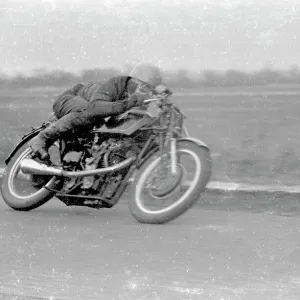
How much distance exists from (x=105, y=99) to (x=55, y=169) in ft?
2.56

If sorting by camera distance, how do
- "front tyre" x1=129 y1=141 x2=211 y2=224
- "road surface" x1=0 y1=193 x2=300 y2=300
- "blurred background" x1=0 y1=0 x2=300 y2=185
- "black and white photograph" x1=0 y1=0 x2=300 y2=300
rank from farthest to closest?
"blurred background" x1=0 y1=0 x2=300 y2=185 < "front tyre" x1=129 y1=141 x2=211 y2=224 < "black and white photograph" x1=0 y1=0 x2=300 y2=300 < "road surface" x1=0 y1=193 x2=300 y2=300

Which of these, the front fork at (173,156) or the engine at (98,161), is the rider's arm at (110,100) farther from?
the front fork at (173,156)

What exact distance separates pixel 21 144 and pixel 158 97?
61.7 inches

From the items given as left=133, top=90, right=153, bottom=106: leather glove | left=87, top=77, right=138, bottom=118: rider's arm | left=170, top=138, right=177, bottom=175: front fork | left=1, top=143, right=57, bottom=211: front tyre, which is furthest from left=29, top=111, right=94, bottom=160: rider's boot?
left=170, top=138, right=177, bottom=175: front fork

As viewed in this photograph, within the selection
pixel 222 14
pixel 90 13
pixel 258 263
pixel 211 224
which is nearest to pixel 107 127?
pixel 211 224

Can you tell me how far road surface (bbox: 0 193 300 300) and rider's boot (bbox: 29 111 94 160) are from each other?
0.53m

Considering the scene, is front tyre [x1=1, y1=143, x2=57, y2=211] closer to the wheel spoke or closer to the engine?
the engine

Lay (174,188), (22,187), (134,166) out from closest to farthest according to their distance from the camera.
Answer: (174,188) → (134,166) → (22,187)

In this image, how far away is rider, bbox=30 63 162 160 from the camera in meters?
7.39

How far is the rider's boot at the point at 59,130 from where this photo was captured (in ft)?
24.8

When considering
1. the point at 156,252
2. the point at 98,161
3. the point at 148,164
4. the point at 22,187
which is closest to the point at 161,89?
the point at 148,164

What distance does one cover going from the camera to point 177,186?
7.24 meters

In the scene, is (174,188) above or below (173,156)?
below

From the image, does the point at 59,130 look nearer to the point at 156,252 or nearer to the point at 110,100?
the point at 110,100
